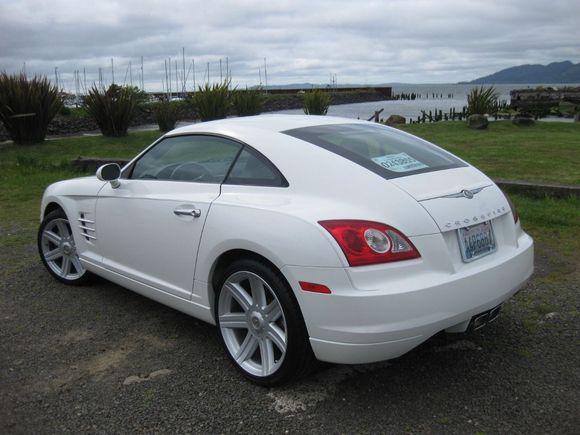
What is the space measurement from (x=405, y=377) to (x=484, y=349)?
2.13ft

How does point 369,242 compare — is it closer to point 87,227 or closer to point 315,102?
point 87,227

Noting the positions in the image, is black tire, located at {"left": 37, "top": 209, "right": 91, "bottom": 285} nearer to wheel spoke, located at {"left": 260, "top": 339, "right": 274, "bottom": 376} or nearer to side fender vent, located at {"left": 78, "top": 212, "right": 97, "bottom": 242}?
side fender vent, located at {"left": 78, "top": 212, "right": 97, "bottom": 242}

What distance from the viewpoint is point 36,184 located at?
10.3 metres

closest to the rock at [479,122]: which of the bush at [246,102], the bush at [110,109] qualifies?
the bush at [246,102]

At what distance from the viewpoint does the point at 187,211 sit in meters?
3.56

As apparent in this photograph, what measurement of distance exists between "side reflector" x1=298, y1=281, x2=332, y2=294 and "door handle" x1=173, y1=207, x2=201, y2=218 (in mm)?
925

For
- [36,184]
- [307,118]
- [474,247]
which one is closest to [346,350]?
[474,247]

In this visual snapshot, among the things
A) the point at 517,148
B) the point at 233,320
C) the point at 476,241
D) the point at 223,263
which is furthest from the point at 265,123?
the point at 517,148

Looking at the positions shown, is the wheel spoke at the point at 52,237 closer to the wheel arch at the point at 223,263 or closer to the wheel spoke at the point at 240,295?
the wheel arch at the point at 223,263

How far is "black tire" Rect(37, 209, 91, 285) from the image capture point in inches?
195

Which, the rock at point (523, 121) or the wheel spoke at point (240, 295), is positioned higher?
the rock at point (523, 121)

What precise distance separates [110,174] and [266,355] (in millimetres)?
1893

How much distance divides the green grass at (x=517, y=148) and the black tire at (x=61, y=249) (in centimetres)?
626

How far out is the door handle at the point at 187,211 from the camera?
3.50 m
